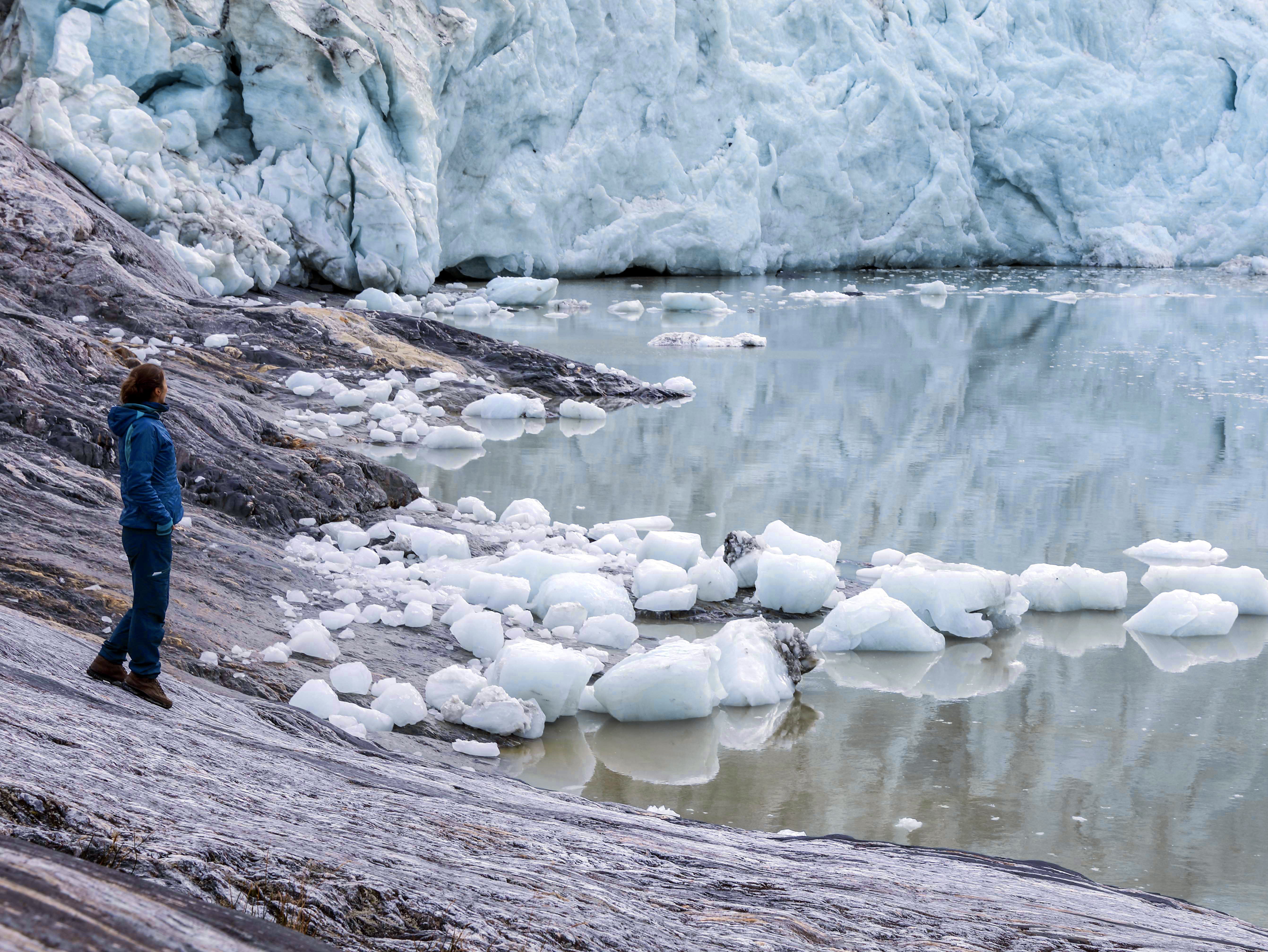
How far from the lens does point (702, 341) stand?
43.8 ft

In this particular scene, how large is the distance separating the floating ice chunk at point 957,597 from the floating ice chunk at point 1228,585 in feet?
2.72

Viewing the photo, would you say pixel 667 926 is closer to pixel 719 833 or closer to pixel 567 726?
pixel 719 833

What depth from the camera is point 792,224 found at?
2388 cm

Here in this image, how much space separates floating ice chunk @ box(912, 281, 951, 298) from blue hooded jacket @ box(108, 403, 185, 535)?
18536 millimetres

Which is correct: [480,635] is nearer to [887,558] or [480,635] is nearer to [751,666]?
[751,666]

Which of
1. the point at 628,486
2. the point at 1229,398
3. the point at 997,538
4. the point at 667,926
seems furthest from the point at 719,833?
the point at 1229,398

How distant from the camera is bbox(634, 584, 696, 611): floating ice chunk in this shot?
4.97 metres

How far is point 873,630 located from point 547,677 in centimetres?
143

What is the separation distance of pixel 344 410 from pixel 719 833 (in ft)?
19.6

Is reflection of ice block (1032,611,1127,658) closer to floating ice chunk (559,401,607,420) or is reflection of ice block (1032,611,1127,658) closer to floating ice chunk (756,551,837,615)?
floating ice chunk (756,551,837,615)

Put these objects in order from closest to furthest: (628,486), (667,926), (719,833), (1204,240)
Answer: (667,926) → (719,833) → (628,486) → (1204,240)

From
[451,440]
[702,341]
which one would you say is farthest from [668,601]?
[702,341]

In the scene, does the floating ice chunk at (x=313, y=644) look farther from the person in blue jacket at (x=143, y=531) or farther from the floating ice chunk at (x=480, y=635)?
the person in blue jacket at (x=143, y=531)

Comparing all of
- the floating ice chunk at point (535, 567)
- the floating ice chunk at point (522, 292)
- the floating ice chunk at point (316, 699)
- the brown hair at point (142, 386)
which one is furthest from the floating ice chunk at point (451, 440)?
the floating ice chunk at point (522, 292)
